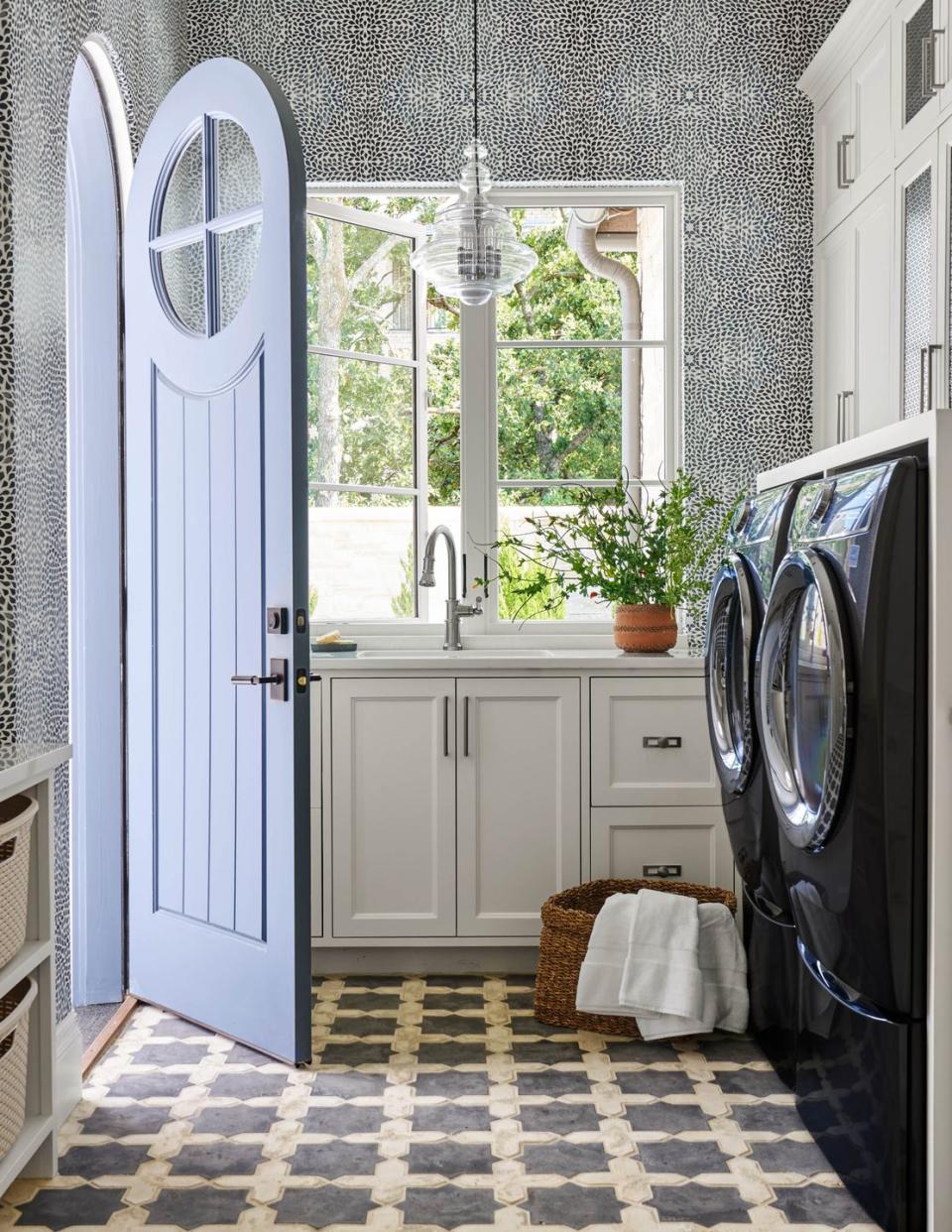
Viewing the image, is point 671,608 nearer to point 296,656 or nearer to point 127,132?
point 296,656

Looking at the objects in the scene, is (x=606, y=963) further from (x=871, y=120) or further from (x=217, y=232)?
(x=871, y=120)

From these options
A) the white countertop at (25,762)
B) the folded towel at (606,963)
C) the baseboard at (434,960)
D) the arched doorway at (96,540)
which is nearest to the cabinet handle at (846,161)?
the arched doorway at (96,540)

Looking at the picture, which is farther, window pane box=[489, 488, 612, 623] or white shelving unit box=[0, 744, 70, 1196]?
window pane box=[489, 488, 612, 623]

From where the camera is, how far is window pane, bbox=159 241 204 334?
9.42 ft

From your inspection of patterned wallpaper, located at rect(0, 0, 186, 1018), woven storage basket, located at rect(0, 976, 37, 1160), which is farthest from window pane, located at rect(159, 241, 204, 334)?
woven storage basket, located at rect(0, 976, 37, 1160)

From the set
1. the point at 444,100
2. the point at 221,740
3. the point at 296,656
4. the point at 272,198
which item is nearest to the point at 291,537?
the point at 296,656

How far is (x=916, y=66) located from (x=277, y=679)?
201 cm

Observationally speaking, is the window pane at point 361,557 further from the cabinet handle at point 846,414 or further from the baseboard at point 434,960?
the cabinet handle at point 846,414

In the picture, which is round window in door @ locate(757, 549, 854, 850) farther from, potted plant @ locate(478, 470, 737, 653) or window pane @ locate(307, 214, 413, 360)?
window pane @ locate(307, 214, 413, 360)

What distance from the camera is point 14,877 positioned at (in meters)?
1.89

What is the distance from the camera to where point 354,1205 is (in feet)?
6.40

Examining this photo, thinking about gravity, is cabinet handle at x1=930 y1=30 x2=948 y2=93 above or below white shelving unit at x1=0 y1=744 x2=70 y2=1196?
above

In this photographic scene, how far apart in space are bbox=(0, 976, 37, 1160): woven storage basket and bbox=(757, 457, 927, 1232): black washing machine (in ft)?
4.25

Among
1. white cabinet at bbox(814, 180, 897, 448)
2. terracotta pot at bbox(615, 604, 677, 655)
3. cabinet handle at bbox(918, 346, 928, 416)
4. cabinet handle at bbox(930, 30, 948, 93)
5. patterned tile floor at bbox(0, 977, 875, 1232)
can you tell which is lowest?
patterned tile floor at bbox(0, 977, 875, 1232)
